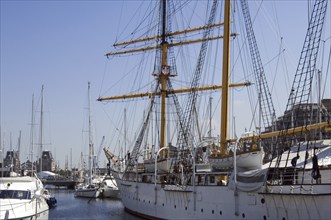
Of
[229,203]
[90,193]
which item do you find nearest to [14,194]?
[229,203]

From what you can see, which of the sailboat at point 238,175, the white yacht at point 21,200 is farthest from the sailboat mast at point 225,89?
the white yacht at point 21,200

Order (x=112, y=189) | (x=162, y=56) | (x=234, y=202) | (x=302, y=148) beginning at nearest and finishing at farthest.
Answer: (x=234, y=202) < (x=302, y=148) < (x=162, y=56) < (x=112, y=189)

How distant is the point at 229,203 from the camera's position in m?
26.7

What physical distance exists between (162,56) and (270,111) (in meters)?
21.7

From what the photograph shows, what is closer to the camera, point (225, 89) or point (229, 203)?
point (229, 203)

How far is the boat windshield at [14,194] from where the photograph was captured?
31719 mm

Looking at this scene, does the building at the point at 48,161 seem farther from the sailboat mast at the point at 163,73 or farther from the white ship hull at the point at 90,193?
the sailboat mast at the point at 163,73

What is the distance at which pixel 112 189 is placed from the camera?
254ft

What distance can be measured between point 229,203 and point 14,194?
1439 cm

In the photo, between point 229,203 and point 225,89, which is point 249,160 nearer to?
point 229,203

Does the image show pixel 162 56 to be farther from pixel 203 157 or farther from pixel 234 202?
pixel 234 202

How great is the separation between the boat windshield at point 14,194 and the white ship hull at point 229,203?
9.38 meters

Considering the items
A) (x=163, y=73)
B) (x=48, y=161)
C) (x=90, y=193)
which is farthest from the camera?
(x=48, y=161)

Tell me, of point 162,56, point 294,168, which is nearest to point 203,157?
point 294,168
